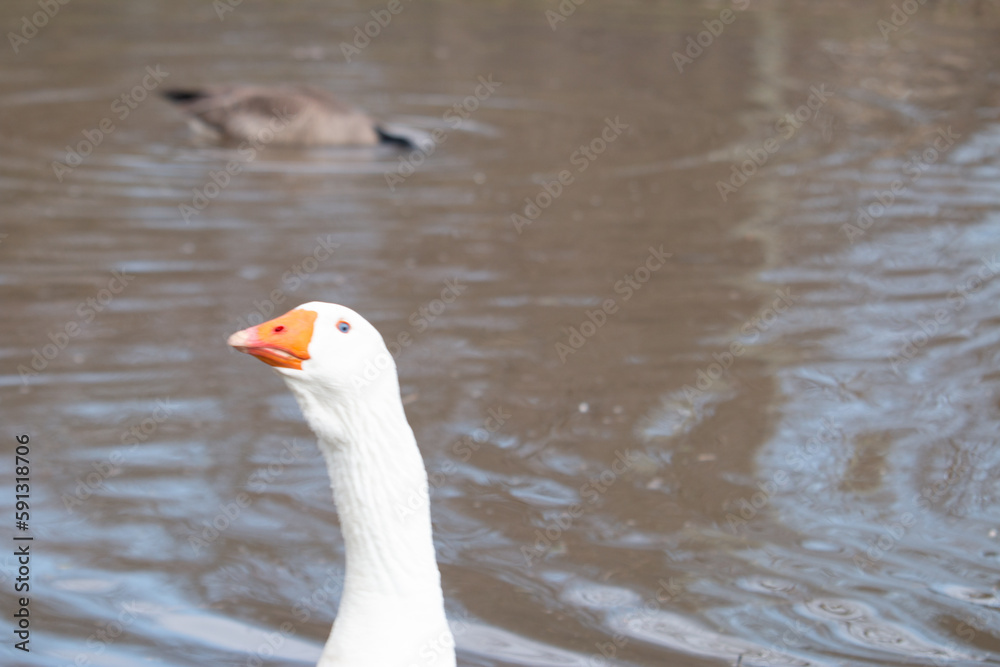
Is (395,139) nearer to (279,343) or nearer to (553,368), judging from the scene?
(553,368)

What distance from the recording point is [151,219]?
26.6 feet

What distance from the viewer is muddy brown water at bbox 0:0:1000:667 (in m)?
4.26

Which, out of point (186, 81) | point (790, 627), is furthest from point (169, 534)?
point (186, 81)

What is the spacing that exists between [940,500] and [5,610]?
3.72 metres

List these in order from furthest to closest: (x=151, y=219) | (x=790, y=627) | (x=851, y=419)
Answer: (x=151, y=219), (x=851, y=419), (x=790, y=627)

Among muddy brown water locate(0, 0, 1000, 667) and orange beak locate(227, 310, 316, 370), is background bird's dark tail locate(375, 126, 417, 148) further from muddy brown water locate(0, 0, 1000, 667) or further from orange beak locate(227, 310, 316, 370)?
orange beak locate(227, 310, 316, 370)

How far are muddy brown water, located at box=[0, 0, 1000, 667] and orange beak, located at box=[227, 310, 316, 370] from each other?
1.72 meters

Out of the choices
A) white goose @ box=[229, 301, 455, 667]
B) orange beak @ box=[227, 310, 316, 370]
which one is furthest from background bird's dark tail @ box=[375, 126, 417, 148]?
orange beak @ box=[227, 310, 316, 370]

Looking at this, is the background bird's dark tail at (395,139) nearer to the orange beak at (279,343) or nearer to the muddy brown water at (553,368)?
the muddy brown water at (553,368)

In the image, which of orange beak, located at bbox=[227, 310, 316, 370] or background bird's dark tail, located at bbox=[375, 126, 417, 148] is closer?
orange beak, located at bbox=[227, 310, 316, 370]

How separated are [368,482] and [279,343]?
0.40m

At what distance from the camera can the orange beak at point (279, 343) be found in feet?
8.46

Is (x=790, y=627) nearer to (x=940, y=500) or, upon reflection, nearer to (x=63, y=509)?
(x=940, y=500)

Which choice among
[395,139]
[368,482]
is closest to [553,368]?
[368,482]
